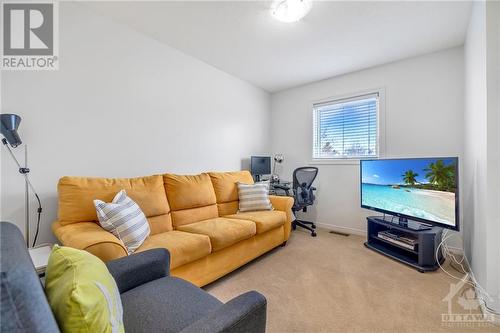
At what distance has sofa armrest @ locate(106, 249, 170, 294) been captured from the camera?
1187mm

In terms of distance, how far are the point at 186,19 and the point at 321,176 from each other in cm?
294

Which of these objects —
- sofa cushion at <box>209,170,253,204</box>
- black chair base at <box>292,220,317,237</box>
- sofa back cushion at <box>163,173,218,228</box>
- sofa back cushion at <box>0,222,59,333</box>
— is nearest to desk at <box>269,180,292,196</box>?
black chair base at <box>292,220,317,237</box>

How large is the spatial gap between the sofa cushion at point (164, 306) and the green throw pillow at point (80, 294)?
0.83 ft

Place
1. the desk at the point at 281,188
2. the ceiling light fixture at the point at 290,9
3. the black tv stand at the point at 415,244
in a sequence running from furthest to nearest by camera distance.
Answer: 1. the desk at the point at 281,188
2. the black tv stand at the point at 415,244
3. the ceiling light fixture at the point at 290,9

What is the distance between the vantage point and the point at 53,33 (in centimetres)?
197

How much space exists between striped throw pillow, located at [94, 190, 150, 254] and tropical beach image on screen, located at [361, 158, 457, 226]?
2.63m

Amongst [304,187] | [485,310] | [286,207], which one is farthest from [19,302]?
[304,187]

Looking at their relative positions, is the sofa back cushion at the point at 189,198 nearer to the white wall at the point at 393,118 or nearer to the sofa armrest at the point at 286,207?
the sofa armrest at the point at 286,207

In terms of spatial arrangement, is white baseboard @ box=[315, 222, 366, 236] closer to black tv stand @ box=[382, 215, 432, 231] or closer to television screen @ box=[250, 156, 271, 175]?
black tv stand @ box=[382, 215, 432, 231]

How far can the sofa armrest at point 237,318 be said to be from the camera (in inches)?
30.9

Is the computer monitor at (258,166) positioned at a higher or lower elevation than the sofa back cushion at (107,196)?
higher

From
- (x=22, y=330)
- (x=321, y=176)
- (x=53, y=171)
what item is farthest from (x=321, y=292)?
(x=53, y=171)
